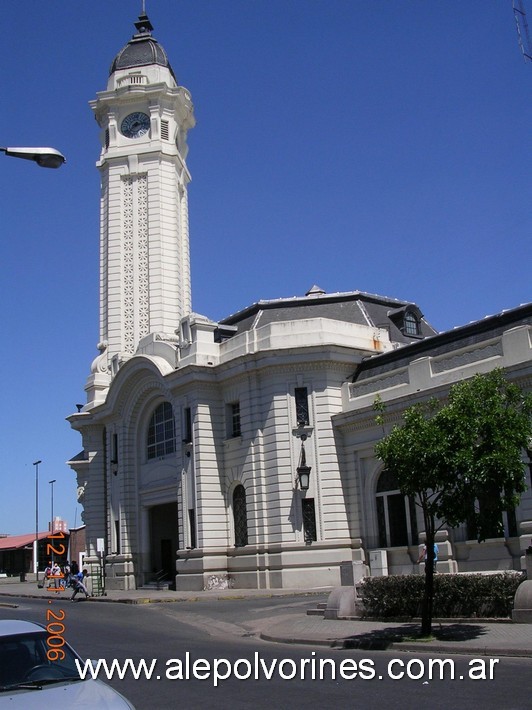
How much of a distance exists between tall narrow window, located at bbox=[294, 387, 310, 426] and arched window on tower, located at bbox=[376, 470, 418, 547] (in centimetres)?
399

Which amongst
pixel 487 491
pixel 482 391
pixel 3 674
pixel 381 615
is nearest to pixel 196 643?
pixel 381 615

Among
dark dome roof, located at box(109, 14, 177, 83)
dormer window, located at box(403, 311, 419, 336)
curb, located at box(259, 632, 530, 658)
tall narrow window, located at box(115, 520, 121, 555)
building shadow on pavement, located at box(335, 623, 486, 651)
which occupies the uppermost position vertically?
dark dome roof, located at box(109, 14, 177, 83)

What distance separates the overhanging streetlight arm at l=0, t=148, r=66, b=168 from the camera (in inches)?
451

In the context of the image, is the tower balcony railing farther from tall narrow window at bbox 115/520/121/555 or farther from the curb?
the curb

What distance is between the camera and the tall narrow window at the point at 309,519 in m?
33.9

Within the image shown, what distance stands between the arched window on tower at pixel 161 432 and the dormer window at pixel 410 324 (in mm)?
11781

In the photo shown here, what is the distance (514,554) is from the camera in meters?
27.2

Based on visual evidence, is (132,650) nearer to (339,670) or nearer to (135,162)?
(339,670)

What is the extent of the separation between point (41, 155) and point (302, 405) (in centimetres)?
2472

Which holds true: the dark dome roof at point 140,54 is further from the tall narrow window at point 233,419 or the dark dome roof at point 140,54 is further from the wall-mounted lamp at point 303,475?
the wall-mounted lamp at point 303,475

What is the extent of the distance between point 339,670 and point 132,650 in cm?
535

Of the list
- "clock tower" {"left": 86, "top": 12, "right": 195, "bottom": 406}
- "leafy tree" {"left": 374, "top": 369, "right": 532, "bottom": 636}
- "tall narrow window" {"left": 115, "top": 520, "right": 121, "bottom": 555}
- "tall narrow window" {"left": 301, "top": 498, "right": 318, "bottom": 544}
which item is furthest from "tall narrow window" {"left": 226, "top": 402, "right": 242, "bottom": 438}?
"leafy tree" {"left": 374, "top": 369, "right": 532, "bottom": 636}

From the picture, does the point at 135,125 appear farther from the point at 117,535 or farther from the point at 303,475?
the point at 303,475

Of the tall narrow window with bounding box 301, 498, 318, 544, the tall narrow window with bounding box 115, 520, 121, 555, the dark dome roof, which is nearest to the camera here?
the tall narrow window with bounding box 301, 498, 318, 544
